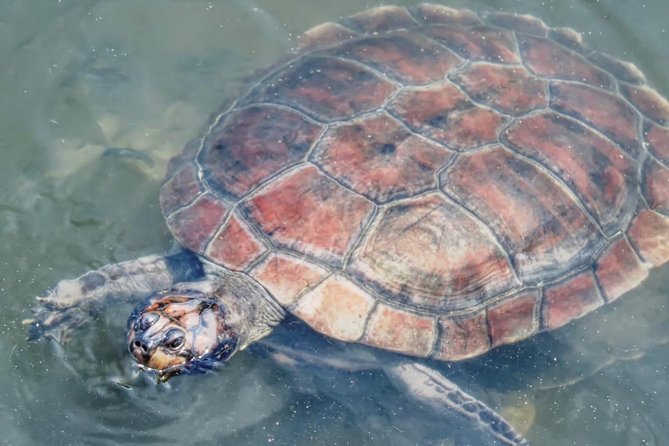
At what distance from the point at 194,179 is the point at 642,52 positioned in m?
5.37

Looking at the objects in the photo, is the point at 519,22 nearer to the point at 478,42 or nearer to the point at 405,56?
the point at 478,42

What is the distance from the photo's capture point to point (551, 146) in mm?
5480

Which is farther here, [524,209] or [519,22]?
[519,22]

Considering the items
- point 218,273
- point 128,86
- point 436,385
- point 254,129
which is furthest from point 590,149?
point 128,86

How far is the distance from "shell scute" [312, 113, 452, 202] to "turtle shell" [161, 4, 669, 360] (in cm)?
1

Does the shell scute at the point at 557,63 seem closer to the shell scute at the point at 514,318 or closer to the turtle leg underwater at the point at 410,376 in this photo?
the shell scute at the point at 514,318

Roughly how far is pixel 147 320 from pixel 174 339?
0.74 feet

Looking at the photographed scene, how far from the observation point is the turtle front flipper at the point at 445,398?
203 inches

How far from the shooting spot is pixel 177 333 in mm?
4371

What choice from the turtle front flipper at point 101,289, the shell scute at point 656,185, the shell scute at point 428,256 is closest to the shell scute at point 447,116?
the shell scute at point 428,256

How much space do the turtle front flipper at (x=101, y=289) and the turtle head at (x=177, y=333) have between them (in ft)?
1.78

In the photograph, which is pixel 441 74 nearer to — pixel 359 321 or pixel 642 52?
pixel 359 321

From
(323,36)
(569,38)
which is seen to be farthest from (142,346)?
(569,38)

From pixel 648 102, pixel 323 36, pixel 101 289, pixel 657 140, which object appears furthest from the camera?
pixel 323 36
